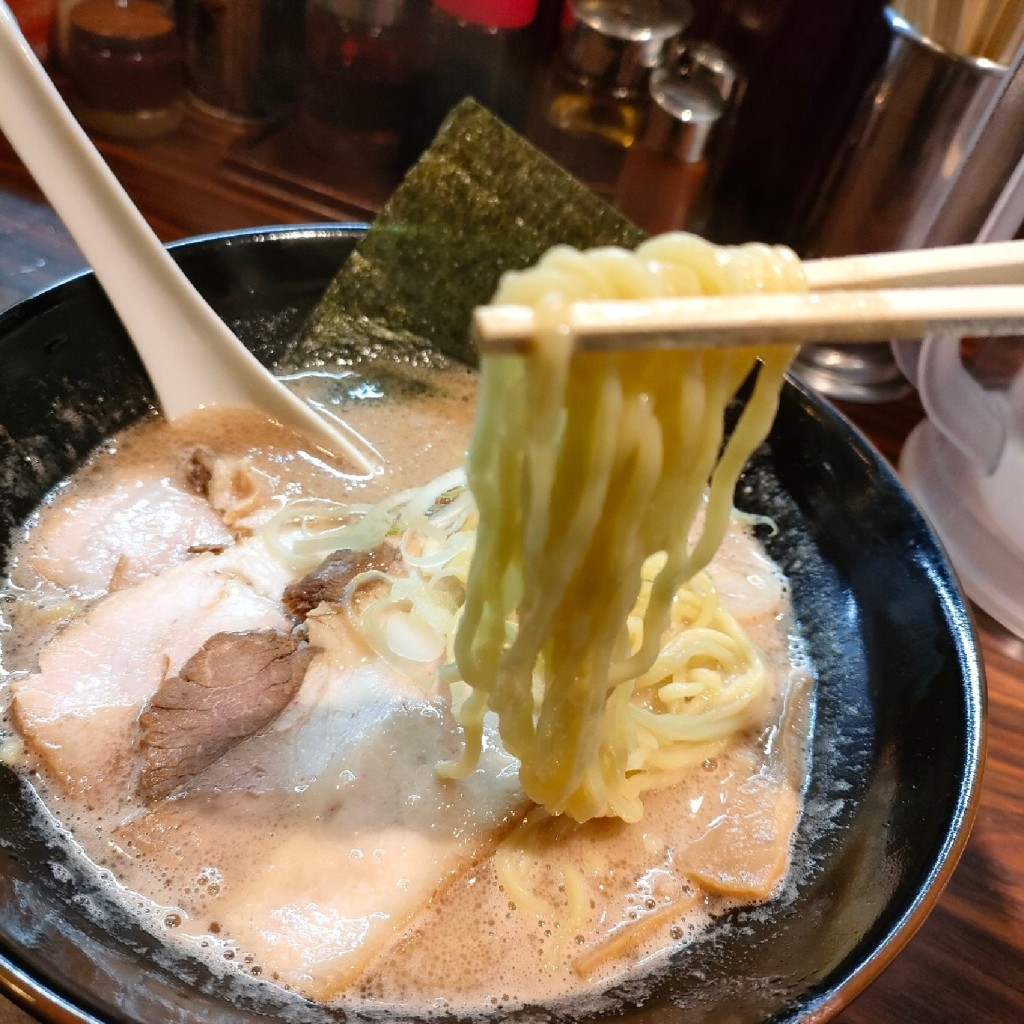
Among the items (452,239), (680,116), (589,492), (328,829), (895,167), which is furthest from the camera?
(680,116)

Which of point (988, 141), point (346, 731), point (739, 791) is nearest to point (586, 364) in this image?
point (346, 731)

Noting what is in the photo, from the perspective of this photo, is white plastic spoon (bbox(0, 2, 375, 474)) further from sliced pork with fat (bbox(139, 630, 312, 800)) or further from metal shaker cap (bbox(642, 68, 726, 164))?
metal shaker cap (bbox(642, 68, 726, 164))

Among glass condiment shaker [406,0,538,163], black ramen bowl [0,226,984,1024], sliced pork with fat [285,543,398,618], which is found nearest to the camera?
black ramen bowl [0,226,984,1024]

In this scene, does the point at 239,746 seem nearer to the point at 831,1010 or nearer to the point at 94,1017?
the point at 94,1017

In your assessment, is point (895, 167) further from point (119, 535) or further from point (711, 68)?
point (119, 535)

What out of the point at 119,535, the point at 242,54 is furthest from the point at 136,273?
the point at 242,54

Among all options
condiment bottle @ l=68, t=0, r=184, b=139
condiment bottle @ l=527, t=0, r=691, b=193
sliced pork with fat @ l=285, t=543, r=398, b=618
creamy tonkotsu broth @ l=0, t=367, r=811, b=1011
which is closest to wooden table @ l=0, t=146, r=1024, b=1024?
condiment bottle @ l=68, t=0, r=184, b=139

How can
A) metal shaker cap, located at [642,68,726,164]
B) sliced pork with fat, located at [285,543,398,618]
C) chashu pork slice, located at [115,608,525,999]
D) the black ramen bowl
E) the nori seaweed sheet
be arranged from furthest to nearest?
metal shaker cap, located at [642,68,726,164] → the nori seaweed sheet → sliced pork with fat, located at [285,543,398,618] → chashu pork slice, located at [115,608,525,999] → the black ramen bowl
